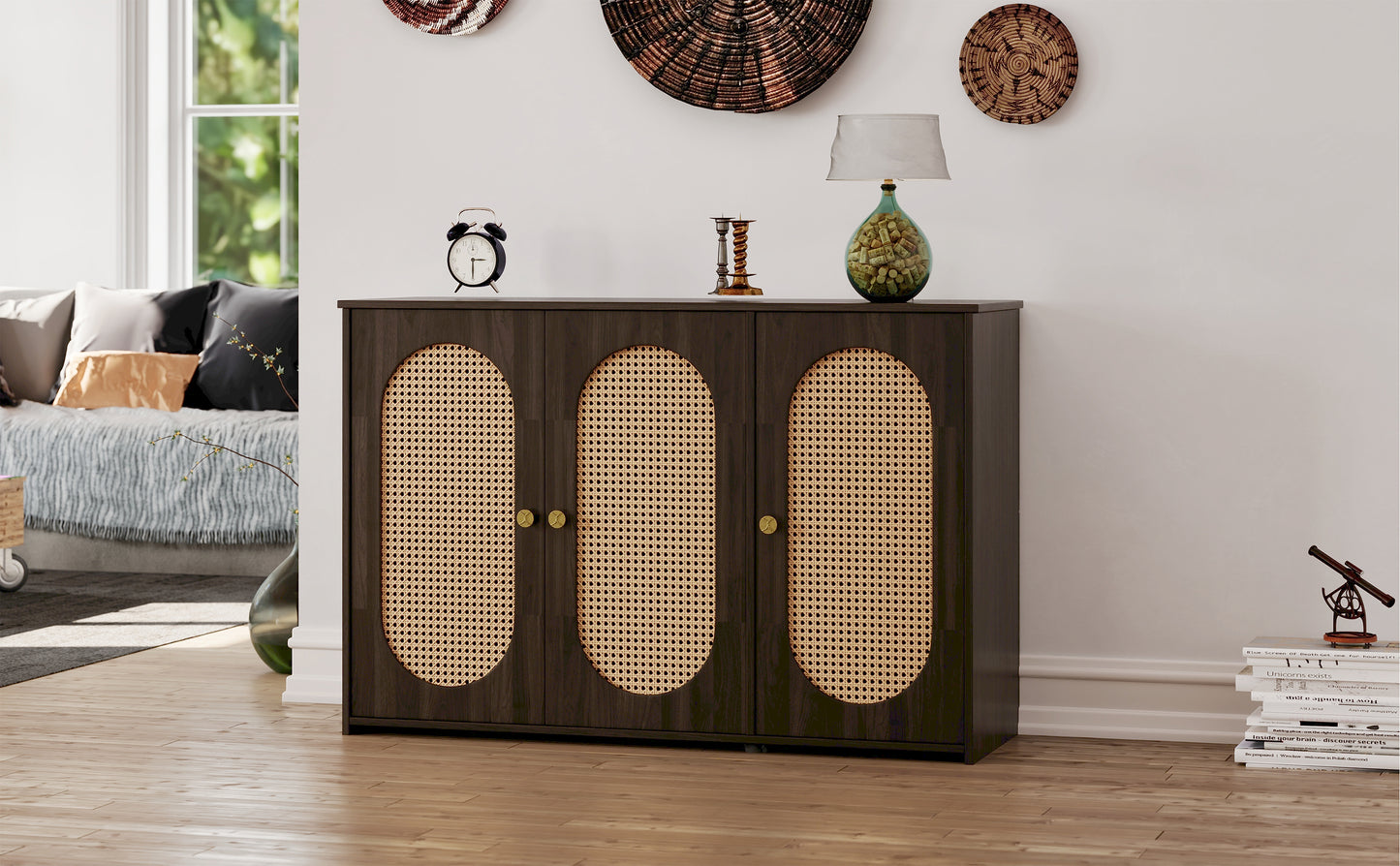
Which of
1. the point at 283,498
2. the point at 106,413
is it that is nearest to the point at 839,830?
the point at 283,498

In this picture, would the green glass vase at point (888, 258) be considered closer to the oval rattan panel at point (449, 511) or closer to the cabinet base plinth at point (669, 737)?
the oval rattan panel at point (449, 511)

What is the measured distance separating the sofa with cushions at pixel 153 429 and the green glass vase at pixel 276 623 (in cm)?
109

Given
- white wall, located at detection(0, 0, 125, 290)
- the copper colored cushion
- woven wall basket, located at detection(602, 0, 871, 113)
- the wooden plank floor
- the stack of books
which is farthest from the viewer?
white wall, located at detection(0, 0, 125, 290)

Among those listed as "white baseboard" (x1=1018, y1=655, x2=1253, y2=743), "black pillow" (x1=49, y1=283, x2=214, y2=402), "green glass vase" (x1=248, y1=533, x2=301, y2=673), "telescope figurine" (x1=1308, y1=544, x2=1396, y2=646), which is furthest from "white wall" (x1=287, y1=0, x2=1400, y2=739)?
"black pillow" (x1=49, y1=283, x2=214, y2=402)

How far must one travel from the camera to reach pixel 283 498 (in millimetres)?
5340

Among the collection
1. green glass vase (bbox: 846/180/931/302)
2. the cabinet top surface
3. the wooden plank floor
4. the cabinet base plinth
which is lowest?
the wooden plank floor

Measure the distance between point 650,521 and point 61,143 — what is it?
4830mm

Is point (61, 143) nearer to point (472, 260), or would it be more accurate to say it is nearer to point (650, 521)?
point (472, 260)

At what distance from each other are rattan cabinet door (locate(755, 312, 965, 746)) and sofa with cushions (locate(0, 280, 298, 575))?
2285 millimetres

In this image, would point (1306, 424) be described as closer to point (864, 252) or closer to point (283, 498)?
point (864, 252)

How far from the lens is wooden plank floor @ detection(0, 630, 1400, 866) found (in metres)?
2.59

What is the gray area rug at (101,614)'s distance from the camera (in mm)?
4227

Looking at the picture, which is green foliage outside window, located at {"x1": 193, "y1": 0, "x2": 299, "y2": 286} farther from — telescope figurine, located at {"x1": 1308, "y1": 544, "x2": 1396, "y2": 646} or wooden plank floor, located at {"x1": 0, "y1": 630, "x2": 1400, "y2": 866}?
telescope figurine, located at {"x1": 1308, "y1": 544, "x2": 1396, "y2": 646}

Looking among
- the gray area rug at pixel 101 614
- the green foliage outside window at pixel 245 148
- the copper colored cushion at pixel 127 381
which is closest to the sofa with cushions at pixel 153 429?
the copper colored cushion at pixel 127 381
